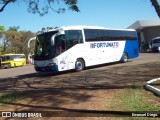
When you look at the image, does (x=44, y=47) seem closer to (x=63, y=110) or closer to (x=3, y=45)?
(x=63, y=110)

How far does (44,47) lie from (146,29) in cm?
3789

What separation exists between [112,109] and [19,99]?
3813mm

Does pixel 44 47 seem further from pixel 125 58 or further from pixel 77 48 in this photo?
pixel 125 58

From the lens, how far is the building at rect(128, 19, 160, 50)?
1966 inches

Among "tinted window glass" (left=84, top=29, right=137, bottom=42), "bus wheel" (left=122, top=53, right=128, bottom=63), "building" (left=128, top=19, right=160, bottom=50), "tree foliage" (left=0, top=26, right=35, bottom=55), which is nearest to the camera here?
"tinted window glass" (left=84, top=29, right=137, bottom=42)

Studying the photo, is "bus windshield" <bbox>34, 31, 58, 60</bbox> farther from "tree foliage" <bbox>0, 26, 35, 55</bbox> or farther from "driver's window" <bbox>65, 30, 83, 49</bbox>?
"tree foliage" <bbox>0, 26, 35, 55</bbox>

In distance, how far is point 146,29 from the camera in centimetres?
5369

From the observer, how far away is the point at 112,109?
316 inches

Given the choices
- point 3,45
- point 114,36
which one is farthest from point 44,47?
point 3,45

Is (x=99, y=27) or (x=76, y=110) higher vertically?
(x=99, y=27)

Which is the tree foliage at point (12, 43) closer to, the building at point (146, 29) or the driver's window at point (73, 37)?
the building at point (146, 29)

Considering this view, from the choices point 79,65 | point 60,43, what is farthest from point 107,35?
point 60,43

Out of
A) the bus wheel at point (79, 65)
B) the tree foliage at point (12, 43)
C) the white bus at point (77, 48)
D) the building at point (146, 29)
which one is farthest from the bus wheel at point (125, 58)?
the tree foliage at point (12, 43)

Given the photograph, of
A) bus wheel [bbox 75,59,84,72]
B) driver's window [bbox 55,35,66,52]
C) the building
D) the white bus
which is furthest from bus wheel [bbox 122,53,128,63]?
the building
